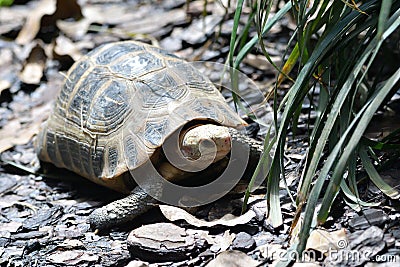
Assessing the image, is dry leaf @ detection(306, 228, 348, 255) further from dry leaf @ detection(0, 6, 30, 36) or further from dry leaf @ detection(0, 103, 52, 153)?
dry leaf @ detection(0, 6, 30, 36)

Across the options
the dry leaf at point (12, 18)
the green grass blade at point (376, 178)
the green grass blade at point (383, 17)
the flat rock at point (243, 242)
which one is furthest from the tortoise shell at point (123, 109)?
the dry leaf at point (12, 18)

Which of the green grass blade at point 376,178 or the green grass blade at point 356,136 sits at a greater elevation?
the green grass blade at point 356,136

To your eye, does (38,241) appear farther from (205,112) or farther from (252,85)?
(252,85)

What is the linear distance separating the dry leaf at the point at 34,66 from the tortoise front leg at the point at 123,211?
7.11 ft

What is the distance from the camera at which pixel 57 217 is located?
8.82 ft

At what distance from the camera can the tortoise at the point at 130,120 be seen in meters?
2.49

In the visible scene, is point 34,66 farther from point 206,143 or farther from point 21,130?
point 206,143

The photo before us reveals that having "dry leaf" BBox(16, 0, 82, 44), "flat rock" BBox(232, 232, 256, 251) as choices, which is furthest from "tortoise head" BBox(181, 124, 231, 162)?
"dry leaf" BBox(16, 0, 82, 44)

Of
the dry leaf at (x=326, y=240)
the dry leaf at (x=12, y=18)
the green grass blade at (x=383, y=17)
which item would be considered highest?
the dry leaf at (x=12, y=18)

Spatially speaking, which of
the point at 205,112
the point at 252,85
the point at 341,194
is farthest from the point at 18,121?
the point at 341,194

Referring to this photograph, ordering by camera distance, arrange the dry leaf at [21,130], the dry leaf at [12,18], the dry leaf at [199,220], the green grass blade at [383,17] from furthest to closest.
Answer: the dry leaf at [12,18], the dry leaf at [21,130], the dry leaf at [199,220], the green grass blade at [383,17]

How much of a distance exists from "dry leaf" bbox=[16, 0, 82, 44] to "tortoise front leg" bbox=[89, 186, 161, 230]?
9.22ft

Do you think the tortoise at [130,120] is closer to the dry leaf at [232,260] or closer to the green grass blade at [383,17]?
the dry leaf at [232,260]

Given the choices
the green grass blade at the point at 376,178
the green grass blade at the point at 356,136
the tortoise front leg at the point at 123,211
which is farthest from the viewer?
the tortoise front leg at the point at 123,211
